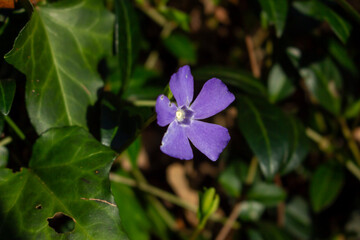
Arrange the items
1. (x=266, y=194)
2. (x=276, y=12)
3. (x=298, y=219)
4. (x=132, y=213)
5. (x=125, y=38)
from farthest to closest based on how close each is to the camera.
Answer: (x=298, y=219), (x=266, y=194), (x=132, y=213), (x=276, y=12), (x=125, y=38)

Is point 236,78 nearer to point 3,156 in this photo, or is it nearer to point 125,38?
point 125,38

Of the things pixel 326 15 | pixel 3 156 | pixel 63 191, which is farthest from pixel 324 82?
pixel 3 156

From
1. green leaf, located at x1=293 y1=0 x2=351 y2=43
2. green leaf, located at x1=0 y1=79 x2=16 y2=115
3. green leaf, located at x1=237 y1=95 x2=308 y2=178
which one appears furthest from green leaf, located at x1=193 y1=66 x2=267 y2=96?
green leaf, located at x1=0 y1=79 x2=16 y2=115

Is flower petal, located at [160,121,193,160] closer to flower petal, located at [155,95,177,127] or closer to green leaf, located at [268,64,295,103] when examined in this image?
flower petal, located at [155,95,177,127]

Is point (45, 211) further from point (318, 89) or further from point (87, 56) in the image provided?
point (318, 89)

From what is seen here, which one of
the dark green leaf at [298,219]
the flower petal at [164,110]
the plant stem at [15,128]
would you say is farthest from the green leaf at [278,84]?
the plant stem at [15,128]

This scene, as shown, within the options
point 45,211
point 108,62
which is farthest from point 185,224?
point 45,211
